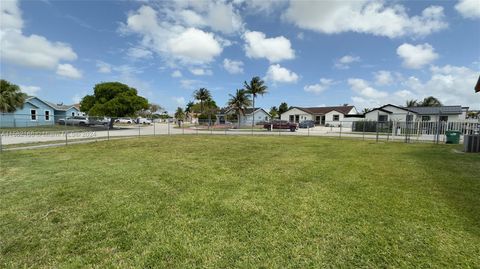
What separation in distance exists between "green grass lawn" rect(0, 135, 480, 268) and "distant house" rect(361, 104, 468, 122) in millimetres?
30356

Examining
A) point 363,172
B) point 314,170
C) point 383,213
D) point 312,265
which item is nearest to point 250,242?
point 312,265

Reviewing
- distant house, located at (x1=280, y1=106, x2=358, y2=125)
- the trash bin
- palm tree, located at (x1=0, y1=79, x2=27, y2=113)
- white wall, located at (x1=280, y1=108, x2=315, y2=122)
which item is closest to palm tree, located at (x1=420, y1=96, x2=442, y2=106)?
distant house, located at (x1=280, y1=106, x2=358, y2=125)

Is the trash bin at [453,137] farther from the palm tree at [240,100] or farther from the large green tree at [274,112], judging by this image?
the large green tree at [274,112]

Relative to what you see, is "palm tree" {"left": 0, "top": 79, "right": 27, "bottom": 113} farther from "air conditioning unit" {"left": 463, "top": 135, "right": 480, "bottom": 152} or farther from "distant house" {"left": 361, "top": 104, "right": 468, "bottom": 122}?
"distant house" {"left": 361, "top": 104, "right": 468, "bottom": 122}

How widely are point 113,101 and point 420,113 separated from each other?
4534cm

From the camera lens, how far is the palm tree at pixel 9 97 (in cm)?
2325

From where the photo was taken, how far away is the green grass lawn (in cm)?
277

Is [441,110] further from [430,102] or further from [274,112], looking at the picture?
[274,112]

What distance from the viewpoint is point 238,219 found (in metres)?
3.76

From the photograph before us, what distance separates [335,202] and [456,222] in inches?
70.1

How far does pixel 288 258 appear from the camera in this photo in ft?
9.03

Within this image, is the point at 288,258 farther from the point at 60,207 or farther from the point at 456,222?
the point at 60,207

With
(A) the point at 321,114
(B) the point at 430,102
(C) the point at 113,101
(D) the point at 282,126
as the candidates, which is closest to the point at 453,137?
(D) the point at 282,126

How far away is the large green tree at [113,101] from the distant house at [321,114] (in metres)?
32.7
